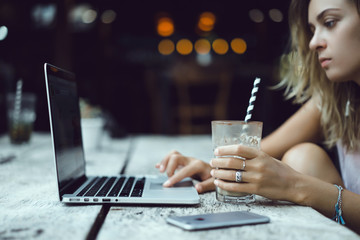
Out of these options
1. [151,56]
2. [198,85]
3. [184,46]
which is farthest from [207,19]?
[198,85]

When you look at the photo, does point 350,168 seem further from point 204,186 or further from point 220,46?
point 220,46

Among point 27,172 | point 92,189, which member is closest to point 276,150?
point 92,189

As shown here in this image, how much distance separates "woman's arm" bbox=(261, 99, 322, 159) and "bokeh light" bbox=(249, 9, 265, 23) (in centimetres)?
693

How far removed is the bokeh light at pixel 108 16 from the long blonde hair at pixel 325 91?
697 cm

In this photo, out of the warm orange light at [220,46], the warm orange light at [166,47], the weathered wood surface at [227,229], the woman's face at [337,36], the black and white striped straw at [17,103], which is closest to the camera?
the weathered wood surface at [227,229]

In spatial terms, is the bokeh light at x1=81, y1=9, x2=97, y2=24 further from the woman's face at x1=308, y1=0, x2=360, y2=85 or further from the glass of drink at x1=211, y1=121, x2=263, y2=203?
the glass of drink at x1=211, y1=121, x2=263, y2=203

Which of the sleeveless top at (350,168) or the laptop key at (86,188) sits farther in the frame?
the sleeveless top at (350,168)

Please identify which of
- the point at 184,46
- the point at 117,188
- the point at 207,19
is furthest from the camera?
the point at 184,46

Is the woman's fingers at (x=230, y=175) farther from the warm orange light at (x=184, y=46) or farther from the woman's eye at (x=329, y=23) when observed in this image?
the warm orange light at (x=184, y=46)

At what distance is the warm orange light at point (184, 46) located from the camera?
8.88m

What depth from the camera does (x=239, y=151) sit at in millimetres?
732

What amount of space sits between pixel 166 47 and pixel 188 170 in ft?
27.1

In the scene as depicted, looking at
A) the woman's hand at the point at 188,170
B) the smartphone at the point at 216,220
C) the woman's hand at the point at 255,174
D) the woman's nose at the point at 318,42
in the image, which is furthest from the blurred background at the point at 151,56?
the smartphone at the point at 216,220

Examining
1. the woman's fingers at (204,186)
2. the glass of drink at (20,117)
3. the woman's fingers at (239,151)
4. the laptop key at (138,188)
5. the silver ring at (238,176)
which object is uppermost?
the glass of drink at (20,117)
